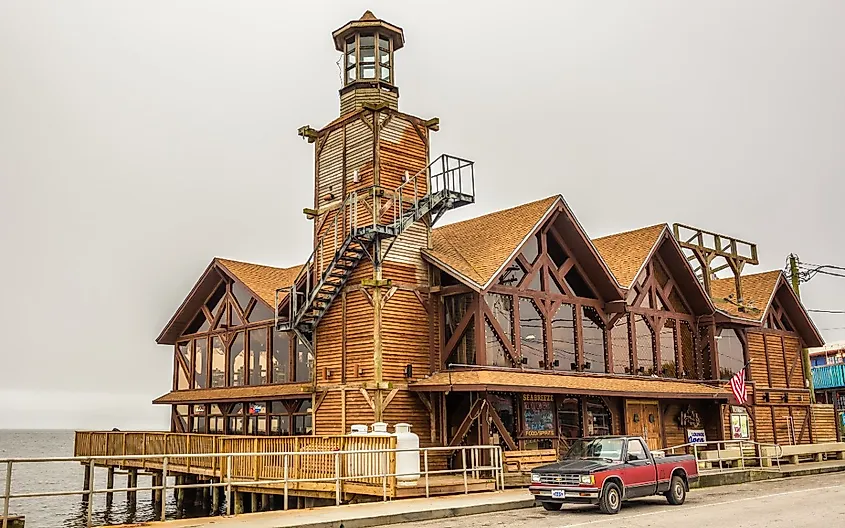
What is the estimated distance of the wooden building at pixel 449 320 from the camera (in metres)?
26.5

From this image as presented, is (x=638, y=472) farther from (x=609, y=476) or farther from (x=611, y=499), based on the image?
(x=611, y=499)

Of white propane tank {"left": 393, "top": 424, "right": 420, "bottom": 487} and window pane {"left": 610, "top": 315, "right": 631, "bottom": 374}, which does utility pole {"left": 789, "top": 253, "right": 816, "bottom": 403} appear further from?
white propane tank {"left": 393, "top": 424, "right": 420, "bottom": 487}

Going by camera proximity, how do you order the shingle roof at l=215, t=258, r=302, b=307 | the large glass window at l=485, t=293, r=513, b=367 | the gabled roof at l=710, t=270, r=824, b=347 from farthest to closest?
the gabled roof at l=710, t=270, r=824, b=347, the shingle roof at l=215, t=258, r=302, b=307, the large glass window at l=485, t=293, r=513, b=367

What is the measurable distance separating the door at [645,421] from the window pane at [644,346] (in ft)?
4.52

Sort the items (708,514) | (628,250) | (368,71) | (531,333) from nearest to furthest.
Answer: (708,514), (531,333), (368,71), (628,250)

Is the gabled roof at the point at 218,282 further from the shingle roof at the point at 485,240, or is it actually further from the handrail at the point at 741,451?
the handrail at the point at 741,451

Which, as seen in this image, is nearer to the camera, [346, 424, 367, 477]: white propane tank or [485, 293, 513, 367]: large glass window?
[346, 424, 367, 477]: white propane tank

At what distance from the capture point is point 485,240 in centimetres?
2894

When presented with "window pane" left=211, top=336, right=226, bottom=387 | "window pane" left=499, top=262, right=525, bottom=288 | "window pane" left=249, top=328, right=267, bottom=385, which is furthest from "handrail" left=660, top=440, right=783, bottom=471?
"window pane" left=211, top=336, right=226, bottom=387

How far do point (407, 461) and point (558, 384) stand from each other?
7.10 meters

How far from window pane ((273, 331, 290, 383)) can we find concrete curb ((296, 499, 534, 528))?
589 inches

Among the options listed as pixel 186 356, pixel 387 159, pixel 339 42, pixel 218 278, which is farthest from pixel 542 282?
pixel 186 356

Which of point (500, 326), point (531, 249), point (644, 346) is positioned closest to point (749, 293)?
point (644, 346)

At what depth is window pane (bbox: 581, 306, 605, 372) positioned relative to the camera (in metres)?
30.0
